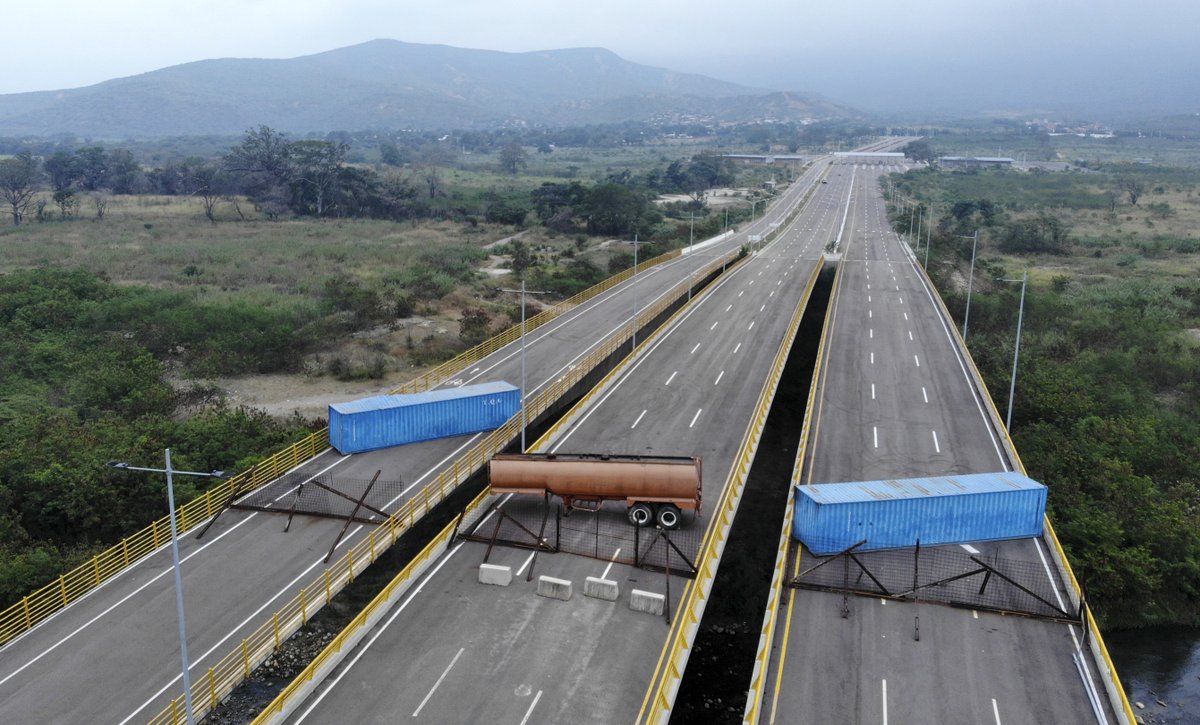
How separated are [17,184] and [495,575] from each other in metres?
115

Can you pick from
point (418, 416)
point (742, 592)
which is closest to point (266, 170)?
point (418, 416)

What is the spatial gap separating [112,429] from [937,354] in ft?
146

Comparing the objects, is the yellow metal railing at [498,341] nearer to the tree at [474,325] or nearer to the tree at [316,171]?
the tree at [474,325]

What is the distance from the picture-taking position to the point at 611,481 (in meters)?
28.4

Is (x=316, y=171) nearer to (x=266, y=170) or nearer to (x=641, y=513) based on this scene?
(x=266, y=170)

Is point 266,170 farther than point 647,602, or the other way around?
point 266,170

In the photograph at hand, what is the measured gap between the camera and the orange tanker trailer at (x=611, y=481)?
91.7 ft

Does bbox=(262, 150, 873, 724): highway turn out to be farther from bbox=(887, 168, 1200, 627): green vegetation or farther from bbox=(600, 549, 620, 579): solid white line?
bbox=(887, 168, 1200, 627): green vegetation

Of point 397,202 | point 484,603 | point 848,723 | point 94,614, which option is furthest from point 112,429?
point 397,202

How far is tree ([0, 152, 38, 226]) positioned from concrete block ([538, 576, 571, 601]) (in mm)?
107651

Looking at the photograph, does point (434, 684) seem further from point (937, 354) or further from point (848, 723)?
point (937, 354)

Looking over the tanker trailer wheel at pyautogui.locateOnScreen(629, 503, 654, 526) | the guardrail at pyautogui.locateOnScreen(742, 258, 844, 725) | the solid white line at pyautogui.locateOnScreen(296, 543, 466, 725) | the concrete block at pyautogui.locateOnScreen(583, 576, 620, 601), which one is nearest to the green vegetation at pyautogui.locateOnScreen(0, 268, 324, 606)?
the solid white line at pyautogui.locateOnScreen(296, 543, 466, 725)

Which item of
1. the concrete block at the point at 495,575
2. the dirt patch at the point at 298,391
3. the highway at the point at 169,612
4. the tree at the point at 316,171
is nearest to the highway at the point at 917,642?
the concrete block at the point at 495,575

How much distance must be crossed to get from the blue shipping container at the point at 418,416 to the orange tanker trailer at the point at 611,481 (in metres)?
7.79
